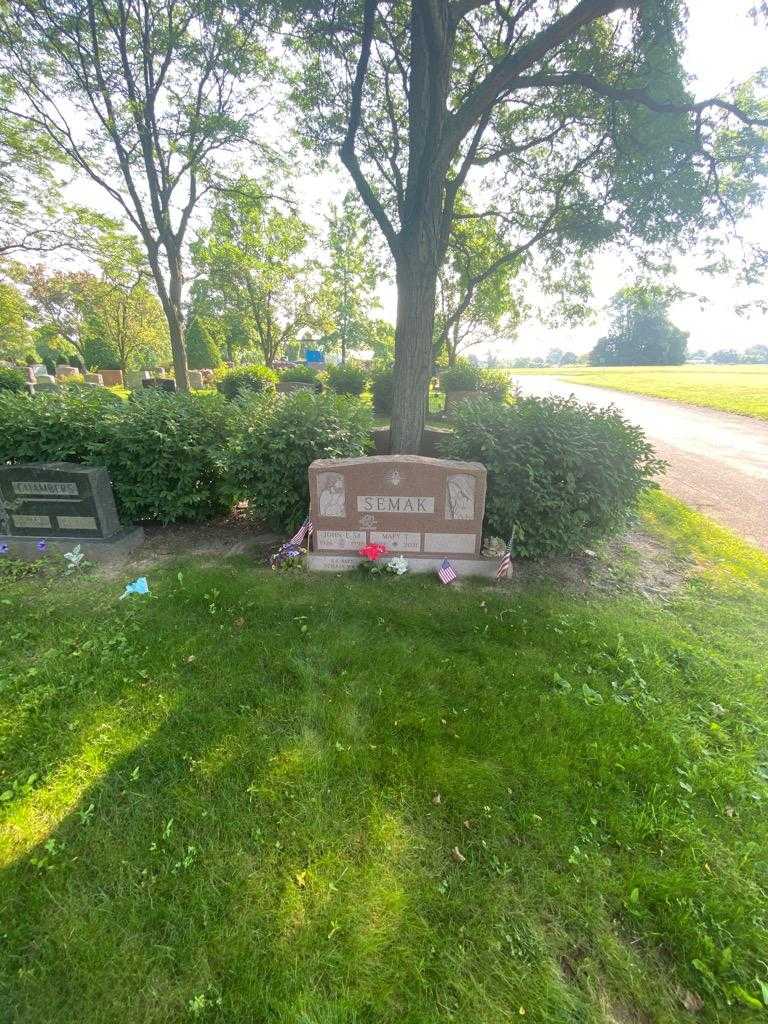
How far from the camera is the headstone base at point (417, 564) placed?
4.22m

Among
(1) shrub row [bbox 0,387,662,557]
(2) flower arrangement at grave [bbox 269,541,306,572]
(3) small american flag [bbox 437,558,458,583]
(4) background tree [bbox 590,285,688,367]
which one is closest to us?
(3) small american flag [bbox 437,558,458,583]

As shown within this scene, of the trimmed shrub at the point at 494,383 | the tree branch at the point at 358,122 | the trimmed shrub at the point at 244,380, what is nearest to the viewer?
the tree branch at the point at 358,122

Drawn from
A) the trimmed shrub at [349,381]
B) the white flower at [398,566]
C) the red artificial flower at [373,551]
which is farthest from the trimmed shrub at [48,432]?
the trimmed shrub at [349,381]

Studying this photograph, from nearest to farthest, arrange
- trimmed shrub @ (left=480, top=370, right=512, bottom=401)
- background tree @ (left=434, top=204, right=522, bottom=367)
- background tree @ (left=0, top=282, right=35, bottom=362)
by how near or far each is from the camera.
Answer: background tree @ (left=434, top=204, right=522, bottom=367) < trimmed shrub @ (left=480, top=370, right=512, bottom=401) < background tree @ (left=0, top=282, right=35, bottom=362)

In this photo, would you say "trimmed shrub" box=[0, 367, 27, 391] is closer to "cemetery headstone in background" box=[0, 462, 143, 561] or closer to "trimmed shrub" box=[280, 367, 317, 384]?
"trimmed shrub" box=[280, 367, 317, 384]

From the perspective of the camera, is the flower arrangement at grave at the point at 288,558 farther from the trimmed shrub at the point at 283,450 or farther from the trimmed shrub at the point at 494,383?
the trimmed shrub at the point at 494,383

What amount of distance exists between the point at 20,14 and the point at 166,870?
15398mm

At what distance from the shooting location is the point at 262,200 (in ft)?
41.0

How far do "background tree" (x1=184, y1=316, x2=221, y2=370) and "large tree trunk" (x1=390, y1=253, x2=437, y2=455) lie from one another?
26125 millimetres

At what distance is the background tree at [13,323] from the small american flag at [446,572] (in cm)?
2720

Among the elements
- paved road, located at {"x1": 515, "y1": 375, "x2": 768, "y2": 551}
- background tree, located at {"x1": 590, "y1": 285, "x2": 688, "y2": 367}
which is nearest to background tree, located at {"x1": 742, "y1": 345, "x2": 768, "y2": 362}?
background tree, located at {"x1": 590, "y1": 285, "x2": 688, "y2": 367}

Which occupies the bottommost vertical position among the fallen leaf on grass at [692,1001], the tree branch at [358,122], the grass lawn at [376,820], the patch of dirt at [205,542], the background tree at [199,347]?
the fallen leaf on grass at [692,1001]

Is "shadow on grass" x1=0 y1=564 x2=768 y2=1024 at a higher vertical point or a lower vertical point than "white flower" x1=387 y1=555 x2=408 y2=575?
lower

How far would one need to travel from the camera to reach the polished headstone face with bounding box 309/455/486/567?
404 centimetres
